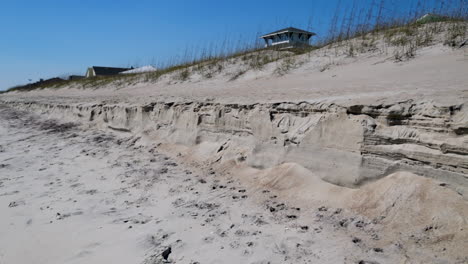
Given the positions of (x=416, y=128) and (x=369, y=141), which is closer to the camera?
(x=416, y=128)

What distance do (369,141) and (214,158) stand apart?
2.40 meters

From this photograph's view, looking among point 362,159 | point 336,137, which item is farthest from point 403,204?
point 336,137

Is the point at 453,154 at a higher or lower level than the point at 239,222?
higher

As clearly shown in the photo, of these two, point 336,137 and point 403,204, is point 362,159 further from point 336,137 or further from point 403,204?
point 403,204

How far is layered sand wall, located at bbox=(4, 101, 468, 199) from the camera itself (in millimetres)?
2719

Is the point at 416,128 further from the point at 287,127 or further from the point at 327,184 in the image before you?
the point at 287,127

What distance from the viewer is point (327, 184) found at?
11.4 feet

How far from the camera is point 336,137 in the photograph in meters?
3.55

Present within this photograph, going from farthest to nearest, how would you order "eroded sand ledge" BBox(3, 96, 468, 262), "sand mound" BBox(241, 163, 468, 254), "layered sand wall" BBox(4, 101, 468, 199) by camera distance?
"layered sand wall" BBox(4, 101, 468, 199) → "eroded sand ledge" BBox(3, 96, 468, 262) → "sand mound" BBox(241, 163, 468, 254)

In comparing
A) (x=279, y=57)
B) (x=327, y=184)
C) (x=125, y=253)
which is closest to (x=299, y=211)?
(x=327, y=184)

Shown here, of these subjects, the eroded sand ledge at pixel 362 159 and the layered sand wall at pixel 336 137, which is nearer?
the eroded sand ledge at pixel 362 159

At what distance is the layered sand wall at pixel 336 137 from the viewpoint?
272 centimetres

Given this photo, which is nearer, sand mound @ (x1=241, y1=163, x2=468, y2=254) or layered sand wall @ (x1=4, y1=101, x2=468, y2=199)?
sand mound @ (x1=241, y1=163, x2=468, y2=254)

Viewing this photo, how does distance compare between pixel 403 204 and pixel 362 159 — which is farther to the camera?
pixel 362 159
